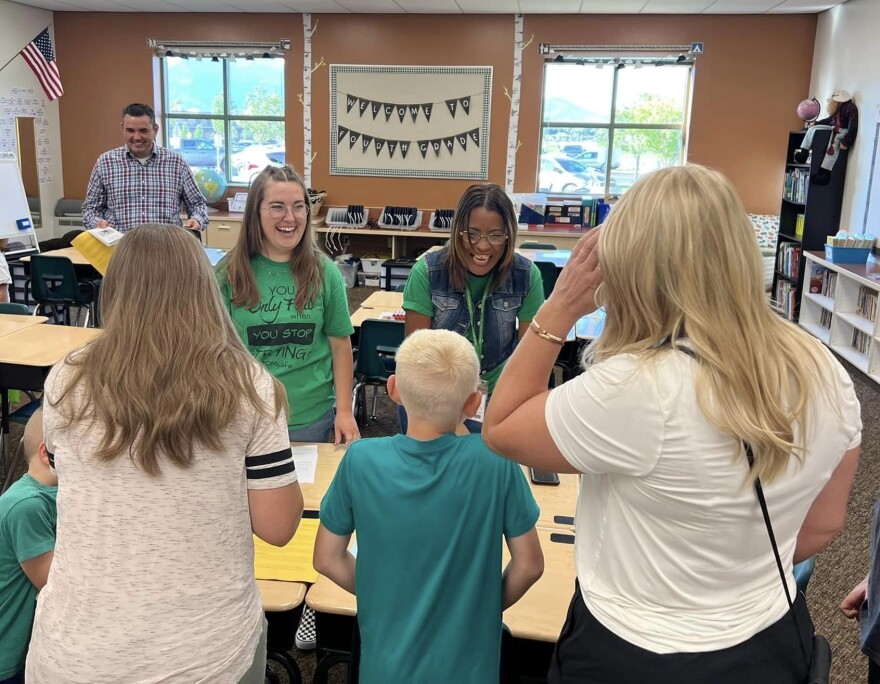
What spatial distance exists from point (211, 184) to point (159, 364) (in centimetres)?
800

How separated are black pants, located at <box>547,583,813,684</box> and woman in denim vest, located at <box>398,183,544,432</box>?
127cm

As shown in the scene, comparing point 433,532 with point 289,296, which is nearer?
point 433,532

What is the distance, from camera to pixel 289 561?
1685 mm

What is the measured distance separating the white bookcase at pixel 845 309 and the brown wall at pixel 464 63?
1748 millimetres

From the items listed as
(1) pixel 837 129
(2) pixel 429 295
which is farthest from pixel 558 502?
(1) pixel 837 129

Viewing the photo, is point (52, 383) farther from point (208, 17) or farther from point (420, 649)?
point (208, 17)

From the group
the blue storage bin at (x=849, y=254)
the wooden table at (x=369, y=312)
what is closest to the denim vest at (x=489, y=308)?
the wooden table at (x=369, y=312)

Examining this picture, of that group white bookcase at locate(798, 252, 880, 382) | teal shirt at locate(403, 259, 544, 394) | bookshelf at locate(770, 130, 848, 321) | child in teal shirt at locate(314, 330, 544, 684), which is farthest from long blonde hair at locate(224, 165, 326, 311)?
bookshelf at locate(770, 130, 848, 321)

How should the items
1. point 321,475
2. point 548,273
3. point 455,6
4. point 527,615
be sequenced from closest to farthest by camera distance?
point 527,615, point 321,475, point 548,273, point 455,6

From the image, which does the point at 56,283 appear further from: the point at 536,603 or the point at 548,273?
the point at 536,603

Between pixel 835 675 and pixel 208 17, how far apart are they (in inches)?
334

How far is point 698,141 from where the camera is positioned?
8.03 m

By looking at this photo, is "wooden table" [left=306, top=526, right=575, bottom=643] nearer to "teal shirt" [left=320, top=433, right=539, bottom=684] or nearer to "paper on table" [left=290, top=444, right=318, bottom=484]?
"teal shirt" [left=320, top=433, right=539, bottom=684]

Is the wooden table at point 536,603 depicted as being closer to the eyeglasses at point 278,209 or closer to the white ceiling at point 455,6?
the eyeglasses at point 278,209
